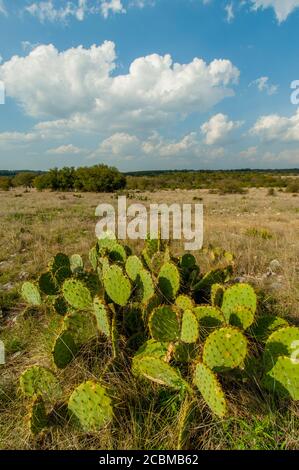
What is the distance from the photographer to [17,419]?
1945mm

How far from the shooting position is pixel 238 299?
2244 mm

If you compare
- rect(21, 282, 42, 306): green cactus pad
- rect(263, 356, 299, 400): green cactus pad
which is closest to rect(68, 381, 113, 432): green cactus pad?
rect(263, 356, 299, 400): green cactus pad

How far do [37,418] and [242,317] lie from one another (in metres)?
1.38

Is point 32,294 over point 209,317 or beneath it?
beneath

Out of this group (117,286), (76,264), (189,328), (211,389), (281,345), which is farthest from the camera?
(76,264)

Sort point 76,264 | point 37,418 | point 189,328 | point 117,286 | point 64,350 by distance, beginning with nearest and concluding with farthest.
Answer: point 37,418 → point 189,328 → point 64,350 → point 117,286 → point 76,264

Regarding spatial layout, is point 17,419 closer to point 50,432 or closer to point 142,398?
point 50,432

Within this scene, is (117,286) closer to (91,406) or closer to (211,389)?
(91,406)

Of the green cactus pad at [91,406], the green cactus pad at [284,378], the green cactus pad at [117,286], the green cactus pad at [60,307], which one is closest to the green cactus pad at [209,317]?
the green cactus pad at [284,378]

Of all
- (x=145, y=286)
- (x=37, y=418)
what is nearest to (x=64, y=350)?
(x=37, y=418)

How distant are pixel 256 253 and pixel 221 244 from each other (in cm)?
86

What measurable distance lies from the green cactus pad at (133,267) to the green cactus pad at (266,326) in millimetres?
1100

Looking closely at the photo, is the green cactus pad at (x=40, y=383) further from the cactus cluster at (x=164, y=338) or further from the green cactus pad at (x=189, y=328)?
the green cactus pad at (x=189, y=328)
